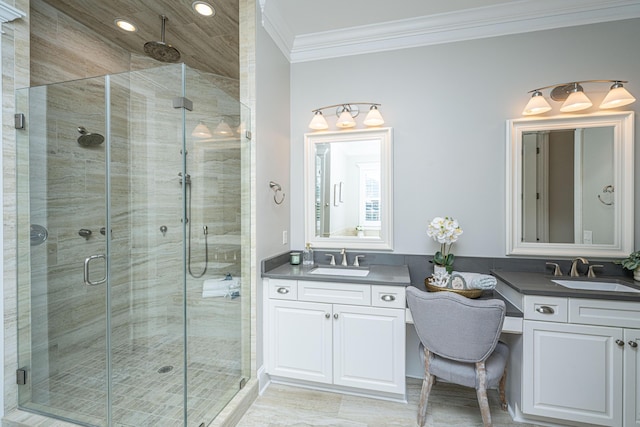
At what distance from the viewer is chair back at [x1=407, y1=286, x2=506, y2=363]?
1.61m

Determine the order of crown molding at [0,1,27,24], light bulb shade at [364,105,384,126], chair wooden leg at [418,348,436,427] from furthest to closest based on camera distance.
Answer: light bulb shade at [364,105,384,126] → chair wooden leg at [418,348,436,427] → crown molding at [0,1,27,24]

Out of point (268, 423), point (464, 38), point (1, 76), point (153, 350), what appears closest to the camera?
point (1, 76)

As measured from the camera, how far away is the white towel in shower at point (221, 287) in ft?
6.18

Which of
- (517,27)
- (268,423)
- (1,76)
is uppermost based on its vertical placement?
(517,27)

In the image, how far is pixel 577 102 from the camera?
6.89 feet

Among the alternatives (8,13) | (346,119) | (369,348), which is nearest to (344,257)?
(369,348)

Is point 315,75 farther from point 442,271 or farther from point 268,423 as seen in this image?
point 268,423

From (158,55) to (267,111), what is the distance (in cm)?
127

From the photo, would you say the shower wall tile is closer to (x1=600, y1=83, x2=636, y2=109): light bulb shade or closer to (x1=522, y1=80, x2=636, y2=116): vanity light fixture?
(x1=522, y1=80, x2=636, y2=116): vanity light fixture

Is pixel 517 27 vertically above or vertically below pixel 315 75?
above

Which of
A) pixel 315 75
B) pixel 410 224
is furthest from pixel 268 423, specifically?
pixel 315 75

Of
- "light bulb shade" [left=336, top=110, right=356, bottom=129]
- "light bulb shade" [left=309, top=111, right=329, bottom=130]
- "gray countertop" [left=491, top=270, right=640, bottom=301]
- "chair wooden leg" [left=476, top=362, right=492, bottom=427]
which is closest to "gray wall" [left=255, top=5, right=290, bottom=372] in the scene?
"light bulb shade" [left=309, top=111, right=329, bottom=130]

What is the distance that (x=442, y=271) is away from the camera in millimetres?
2209

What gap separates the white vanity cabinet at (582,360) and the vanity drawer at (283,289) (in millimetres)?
1529
